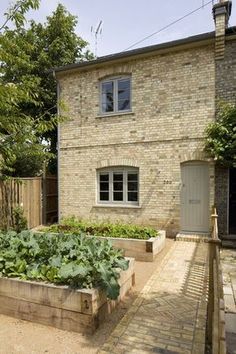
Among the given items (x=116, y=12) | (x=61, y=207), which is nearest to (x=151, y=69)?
(x=116, y=12)

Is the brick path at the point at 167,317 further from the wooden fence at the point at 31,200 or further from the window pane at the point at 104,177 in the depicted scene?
the wooden fence at the point at 31,200

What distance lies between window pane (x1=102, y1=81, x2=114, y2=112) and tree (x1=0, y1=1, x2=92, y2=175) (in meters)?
2.10

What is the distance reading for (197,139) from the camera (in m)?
9.27

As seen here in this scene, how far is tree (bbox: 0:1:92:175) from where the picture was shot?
5.52 meters

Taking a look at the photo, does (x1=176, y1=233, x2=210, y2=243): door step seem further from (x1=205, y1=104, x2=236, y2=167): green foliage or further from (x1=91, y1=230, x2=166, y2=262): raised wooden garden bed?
(x1=205, y1=104, x2=236, y2=167): green foliage

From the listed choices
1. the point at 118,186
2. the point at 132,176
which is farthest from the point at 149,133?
the point at 118,186

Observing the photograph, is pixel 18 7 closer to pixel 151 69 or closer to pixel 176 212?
pixel 151 69

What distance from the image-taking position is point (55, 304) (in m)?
3.96

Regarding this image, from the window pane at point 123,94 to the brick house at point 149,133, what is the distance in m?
0.04

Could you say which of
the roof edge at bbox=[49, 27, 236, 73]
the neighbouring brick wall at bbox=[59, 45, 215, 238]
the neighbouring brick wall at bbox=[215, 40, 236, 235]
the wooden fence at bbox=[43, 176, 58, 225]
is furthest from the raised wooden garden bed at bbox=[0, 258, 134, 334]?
the roof edge at bbox=[49, 27, 236, 73]

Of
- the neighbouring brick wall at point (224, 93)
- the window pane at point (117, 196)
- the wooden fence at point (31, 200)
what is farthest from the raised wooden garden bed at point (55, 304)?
the window pane at point (117, 196)

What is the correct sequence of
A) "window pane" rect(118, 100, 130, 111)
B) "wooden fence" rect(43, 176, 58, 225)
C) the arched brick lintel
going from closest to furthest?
the arched brick lintel
"window pane" rect(118, 100, 130, 111)
"wooden fence" rect(43, 176, 58, 225)

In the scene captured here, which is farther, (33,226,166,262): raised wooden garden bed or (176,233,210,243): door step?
(176,233,210,243): door step

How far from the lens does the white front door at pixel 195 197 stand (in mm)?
9297
